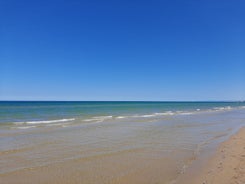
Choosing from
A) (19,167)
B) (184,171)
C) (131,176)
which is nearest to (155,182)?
(131,176)

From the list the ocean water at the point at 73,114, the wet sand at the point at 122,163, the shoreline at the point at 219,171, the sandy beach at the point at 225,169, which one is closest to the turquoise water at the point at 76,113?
the ocean water at the point at 73,114

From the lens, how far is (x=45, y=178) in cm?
648

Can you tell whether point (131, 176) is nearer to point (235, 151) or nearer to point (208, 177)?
point (208, 177)

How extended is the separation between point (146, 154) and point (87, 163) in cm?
254

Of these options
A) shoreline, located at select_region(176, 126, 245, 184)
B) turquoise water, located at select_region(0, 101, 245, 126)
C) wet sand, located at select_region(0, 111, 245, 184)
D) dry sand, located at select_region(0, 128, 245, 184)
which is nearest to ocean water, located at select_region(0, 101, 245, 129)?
turquoise water, located at select_region(0, 101, 245, 126)

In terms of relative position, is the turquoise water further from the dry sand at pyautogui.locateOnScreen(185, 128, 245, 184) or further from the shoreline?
the shoreline

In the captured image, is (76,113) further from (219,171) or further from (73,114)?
(219,171)

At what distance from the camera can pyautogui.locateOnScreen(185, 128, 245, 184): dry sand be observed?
5.90 m

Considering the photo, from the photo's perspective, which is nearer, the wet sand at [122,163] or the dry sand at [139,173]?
the dry sand at [139,173]

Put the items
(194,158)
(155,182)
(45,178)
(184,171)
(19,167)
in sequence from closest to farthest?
(155,182), (45,178), (184,171), (19,167), (194,158)

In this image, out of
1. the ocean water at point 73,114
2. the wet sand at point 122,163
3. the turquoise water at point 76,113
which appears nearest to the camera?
the wet sand at point 122,163

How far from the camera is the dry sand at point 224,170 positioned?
5.90 meters

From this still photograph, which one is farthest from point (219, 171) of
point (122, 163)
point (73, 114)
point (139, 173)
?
point (73, 114)

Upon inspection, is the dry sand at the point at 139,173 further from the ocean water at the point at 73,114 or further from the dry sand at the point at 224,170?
the ocean water at the point at 73,114
